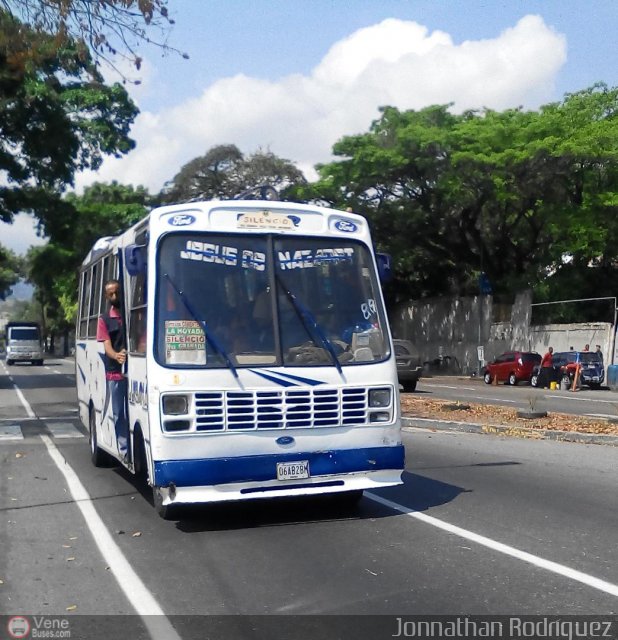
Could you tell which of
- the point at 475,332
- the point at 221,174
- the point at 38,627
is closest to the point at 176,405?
the point at 38,627

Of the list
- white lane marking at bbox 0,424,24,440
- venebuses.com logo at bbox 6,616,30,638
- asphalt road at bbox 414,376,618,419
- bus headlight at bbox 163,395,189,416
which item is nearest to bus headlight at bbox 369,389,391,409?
bus headlight at bbox 163,395,189,416

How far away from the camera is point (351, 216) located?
936 centimetres

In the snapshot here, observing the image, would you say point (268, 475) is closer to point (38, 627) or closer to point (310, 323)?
point (310, 323)

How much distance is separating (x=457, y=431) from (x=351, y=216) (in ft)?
27.4

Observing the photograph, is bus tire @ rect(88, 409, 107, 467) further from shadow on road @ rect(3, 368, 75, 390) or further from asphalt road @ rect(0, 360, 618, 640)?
shadow on road @ rect(3, 368, 75, 390)

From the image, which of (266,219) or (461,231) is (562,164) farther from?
(266,219)

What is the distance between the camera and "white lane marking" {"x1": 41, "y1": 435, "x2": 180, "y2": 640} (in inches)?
232

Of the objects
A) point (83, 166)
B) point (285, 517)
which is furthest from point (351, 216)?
point (83, 166)

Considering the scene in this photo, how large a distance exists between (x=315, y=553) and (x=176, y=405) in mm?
1738

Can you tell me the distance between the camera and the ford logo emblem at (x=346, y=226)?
924 cm

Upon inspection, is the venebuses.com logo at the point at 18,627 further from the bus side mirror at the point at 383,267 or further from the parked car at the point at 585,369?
the parked car at the point at 585,369

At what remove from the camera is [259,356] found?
856 cm

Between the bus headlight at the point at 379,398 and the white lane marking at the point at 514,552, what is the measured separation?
1094 millimetres

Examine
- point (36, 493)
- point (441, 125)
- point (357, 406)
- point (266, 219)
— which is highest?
point (441, 125)
